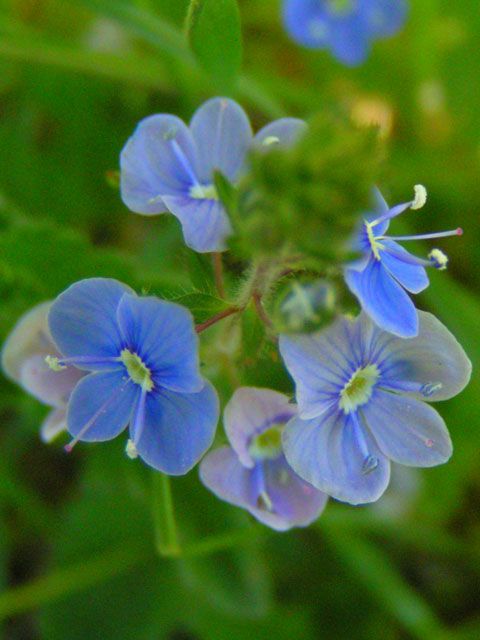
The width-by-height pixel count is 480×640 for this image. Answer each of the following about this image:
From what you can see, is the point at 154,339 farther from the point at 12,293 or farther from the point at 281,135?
the point at 12,293

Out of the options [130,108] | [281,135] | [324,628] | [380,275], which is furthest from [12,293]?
[324,628]

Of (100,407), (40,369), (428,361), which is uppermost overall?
(428,361)

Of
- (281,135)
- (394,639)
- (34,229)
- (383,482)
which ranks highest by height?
(281,135)

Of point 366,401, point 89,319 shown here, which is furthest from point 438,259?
point 89,319

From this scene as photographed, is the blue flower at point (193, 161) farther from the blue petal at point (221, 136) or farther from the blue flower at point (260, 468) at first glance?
the blue flower at point (260, 468)

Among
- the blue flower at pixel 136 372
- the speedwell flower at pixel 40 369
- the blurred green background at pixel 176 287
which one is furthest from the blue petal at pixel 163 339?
the blurred green background at pixel 176 287

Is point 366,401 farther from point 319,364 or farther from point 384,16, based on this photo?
point 384,16
